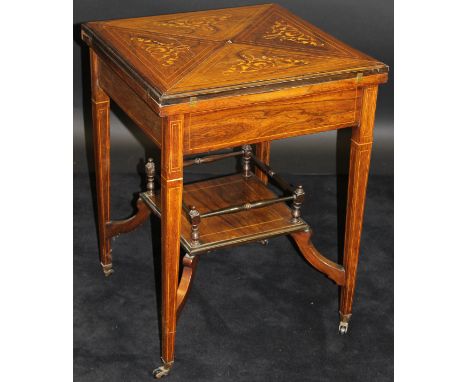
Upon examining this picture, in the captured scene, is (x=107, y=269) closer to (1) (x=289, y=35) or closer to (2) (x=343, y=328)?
(2) (x=343, y=328)

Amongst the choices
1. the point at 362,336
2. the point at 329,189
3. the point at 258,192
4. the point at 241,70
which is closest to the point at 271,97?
the point at 241,70

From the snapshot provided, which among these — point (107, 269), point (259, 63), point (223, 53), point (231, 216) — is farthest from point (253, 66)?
point (107, 269)

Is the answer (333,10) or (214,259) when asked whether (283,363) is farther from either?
(333,10)

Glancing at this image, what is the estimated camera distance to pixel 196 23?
10.4ft

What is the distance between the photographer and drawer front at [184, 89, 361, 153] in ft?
8.94

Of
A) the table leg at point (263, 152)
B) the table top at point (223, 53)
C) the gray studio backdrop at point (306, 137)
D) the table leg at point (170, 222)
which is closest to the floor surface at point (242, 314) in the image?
the table leg at point (170, 222)

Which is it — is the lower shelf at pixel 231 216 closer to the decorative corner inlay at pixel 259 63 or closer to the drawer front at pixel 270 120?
the drawer front at pixel 270 120

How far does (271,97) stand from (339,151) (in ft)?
5.39

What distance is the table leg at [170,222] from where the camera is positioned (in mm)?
2678

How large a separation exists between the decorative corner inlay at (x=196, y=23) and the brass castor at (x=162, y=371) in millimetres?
982

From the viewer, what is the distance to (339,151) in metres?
4.35

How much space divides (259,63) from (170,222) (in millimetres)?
491

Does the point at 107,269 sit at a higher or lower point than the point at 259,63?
lower

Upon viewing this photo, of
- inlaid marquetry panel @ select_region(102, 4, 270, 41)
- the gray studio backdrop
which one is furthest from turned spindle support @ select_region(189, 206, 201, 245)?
the gray studio backdrop
